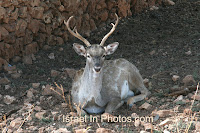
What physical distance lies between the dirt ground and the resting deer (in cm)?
27

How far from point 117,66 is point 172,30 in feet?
14.1

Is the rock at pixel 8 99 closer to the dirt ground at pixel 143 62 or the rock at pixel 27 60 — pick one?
the dirt ground at pixel 143 62

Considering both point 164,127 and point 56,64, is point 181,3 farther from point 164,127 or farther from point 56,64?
point 164,127

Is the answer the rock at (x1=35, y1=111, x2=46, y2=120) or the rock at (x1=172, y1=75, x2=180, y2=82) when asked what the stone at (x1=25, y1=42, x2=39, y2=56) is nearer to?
the rock at (x1=35, y1=111, x2=46, y2=120)

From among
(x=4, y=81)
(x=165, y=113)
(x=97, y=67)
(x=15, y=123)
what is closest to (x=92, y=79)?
(x=97, y=67)

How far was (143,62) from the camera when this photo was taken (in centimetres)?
935

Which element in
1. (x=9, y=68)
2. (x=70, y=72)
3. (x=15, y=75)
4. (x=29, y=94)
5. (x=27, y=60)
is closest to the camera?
(x=29, y=94)

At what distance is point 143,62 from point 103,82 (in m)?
2.49

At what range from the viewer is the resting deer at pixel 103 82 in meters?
6.54

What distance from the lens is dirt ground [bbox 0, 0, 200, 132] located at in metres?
6.39

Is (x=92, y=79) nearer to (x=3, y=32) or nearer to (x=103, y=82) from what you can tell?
(x=103, y=82)

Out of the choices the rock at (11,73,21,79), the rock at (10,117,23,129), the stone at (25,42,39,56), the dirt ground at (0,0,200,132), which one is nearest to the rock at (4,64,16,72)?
the dirt ground at (0,0,200,132)

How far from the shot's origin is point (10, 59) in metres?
8.73

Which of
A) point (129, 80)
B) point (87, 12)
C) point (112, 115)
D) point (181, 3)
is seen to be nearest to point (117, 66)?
point (129, 80)
